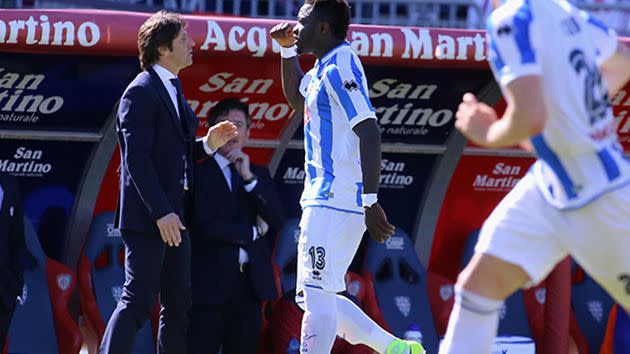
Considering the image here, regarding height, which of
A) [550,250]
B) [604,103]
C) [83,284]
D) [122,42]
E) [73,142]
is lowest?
[83,284]

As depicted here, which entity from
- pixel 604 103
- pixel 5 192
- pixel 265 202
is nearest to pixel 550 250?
pixel 604 103

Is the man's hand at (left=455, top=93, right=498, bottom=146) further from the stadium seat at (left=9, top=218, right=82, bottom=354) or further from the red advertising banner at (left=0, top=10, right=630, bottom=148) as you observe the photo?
the stadium seat at (left=9, top=218, right=82, bottom=354)

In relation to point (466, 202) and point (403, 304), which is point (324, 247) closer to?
point (403, 304)

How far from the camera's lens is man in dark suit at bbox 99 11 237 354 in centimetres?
659

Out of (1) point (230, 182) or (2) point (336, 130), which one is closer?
(2) point (336, 130)

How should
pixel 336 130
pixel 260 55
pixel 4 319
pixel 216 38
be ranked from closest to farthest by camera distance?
pixel 336 130, pixel 4 319, pixel 216 38, pixel 260 55

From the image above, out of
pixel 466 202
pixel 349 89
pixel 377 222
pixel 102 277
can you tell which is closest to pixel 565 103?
pixel 377 222

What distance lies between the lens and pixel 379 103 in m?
8.83

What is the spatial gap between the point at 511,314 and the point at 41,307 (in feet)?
9.52

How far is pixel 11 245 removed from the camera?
25.4 feet

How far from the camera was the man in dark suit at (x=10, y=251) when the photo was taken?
763cm

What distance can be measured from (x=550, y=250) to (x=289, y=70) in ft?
8.16

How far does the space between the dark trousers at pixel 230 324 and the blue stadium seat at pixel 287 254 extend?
62 cm

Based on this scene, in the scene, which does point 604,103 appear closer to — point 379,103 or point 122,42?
point 122,42
